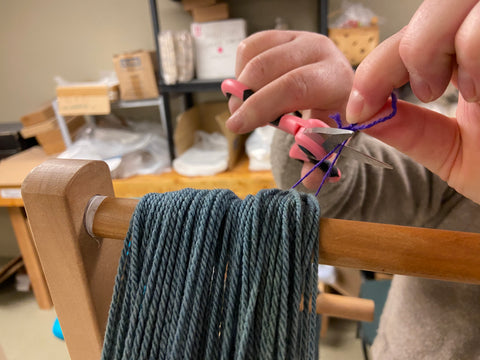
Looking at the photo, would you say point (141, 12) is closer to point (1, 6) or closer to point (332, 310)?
point (1, 6)

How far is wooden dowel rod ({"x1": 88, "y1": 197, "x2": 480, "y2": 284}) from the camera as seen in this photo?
0.27 m

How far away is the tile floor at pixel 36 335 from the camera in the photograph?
1377mm

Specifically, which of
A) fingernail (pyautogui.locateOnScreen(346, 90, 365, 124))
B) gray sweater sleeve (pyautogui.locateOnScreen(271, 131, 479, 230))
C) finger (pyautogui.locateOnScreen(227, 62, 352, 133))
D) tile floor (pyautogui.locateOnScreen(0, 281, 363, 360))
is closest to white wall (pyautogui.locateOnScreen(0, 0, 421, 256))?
tile floor (pyautogui.locateOnScreen(0, 281, 363, 360))

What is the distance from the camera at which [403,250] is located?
0.91ft

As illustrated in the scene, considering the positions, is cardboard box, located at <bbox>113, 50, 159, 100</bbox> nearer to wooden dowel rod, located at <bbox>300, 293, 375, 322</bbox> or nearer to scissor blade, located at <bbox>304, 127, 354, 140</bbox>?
wooden dowel rod, located at <bbox>300, 293, 375, 322</bbox>

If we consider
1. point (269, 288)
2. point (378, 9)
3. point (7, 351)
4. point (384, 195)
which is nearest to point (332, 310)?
point (384, 195)

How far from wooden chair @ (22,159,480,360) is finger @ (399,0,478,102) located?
0.12 meters

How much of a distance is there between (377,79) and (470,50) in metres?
0.08

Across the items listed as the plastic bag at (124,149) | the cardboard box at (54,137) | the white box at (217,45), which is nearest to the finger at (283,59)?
the white box at (217,45)

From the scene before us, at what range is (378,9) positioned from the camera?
4.66 ft

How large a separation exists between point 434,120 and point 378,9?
50.3 inches

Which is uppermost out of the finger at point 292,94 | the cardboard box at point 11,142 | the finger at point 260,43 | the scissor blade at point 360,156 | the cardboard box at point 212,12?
the cardboard box at point 212,12

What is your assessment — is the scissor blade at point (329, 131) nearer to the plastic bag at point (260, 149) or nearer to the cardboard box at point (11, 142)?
the plastic bag at point (260, 149)

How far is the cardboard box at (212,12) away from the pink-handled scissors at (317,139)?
1022 millimetres
